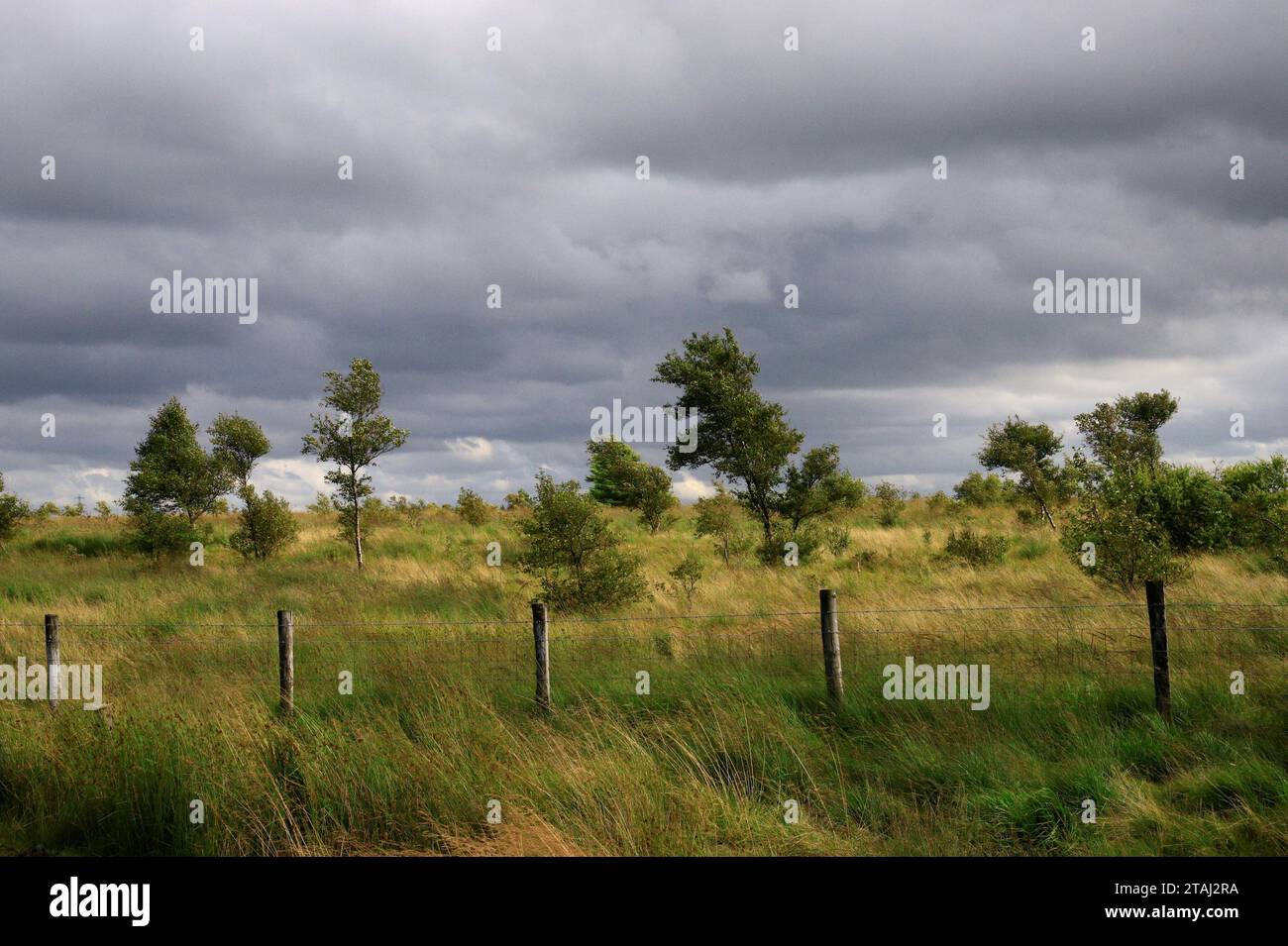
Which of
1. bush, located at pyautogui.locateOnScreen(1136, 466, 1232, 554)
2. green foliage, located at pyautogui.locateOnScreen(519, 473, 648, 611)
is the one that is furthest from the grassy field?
bush, located at pyautogui.locateOnScreen(1136, 466, 1232, 554)

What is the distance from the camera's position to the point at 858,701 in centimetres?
970

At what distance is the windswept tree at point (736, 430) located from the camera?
24.2m

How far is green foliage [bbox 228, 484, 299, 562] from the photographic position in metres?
28.6

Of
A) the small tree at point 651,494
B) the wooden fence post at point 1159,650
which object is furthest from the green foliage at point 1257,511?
the small tree at point 651,494

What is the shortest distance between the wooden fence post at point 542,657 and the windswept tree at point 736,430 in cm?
1427

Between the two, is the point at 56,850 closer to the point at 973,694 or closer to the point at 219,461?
the point at 973,694

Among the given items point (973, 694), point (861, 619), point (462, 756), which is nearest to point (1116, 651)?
point (973, 694)

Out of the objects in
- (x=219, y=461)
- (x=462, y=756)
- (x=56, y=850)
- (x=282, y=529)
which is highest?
(x=219, y=461)

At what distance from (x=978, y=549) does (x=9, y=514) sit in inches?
1299

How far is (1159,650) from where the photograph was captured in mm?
9242

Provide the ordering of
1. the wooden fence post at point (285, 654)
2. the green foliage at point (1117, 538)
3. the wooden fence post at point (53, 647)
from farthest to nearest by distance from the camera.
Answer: the green foliage at point (1117, 538), the wooden fence post at point (53, 647), the wooden fence post at point (285, 654)

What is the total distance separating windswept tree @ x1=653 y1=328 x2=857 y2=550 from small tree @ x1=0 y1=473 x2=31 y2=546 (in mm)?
25031

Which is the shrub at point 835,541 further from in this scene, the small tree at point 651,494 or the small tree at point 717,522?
the small tree at point 651,494

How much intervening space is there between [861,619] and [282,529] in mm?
21354
